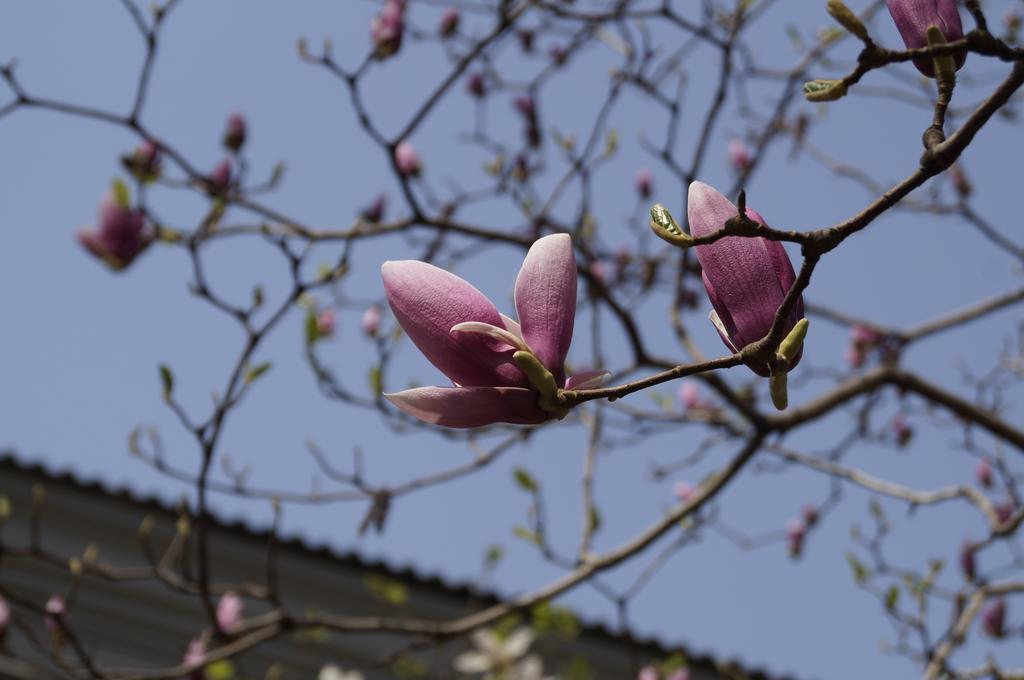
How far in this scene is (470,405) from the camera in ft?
2.53

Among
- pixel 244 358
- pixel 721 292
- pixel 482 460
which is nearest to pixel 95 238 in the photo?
pixel 244 358

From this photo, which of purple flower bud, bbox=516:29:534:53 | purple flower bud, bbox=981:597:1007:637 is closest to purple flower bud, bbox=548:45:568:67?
purple flower bud, bbox=516:29:534:53

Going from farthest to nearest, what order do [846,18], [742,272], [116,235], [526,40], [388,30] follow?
[526,40] < [388,30] < [116,235] < [742,272] < [846,18]

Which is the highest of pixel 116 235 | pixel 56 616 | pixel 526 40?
pixel 526 40

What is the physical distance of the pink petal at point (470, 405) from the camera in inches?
30.1

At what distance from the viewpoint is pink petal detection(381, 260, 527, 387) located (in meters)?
0.77

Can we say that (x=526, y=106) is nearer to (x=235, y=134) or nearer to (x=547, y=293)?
(x=235, y=134)

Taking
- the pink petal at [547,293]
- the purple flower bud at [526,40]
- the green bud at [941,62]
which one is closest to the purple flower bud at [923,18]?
the green bud at [941,62]

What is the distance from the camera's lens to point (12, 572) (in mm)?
4070

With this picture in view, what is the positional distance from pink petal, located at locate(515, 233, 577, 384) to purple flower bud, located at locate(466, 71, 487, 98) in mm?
2932

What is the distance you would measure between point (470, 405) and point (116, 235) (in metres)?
1.90

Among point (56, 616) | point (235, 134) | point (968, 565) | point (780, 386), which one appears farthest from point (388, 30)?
point (780, 386)

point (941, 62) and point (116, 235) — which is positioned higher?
point (116, 235)

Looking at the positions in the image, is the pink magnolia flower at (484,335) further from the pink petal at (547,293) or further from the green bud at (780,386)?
the green bud at (780,386)
